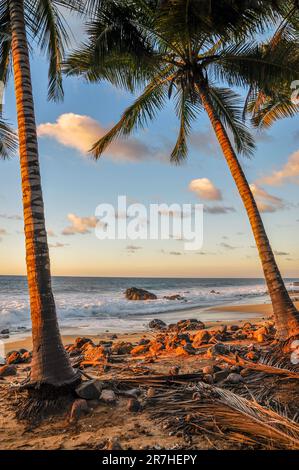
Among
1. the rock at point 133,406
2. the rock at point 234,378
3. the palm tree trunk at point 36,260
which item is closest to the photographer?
the rock at point 133,406

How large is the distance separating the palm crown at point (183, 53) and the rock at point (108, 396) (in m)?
6.06

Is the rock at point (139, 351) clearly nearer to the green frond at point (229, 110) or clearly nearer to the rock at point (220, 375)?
the rock at point (220, 375)

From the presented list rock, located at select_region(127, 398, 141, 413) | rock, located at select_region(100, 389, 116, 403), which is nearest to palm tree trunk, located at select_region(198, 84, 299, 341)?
rock, located at select_region(127, 398, 141, 413)

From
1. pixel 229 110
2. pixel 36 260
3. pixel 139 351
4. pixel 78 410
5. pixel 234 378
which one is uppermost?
pixel 229 110

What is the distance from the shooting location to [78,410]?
3754 mm

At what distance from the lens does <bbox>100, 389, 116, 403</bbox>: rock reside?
4066 mm

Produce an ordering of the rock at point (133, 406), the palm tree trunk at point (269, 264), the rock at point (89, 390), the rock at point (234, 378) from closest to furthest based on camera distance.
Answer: the rock at point (133, 406), the rock at point (89, 390), the rock at point (234, 378), the palm tree trunk at point (269, 264)

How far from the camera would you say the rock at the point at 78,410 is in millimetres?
3674

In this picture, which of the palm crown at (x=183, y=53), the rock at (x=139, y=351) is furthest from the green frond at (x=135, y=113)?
the rock at (x=139, y=351)

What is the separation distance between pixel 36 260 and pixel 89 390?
1835 mm

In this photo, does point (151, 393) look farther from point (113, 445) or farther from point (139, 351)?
point (139, 351)

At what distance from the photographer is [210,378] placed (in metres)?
4.61

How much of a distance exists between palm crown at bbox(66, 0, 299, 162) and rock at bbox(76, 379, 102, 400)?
234 inches

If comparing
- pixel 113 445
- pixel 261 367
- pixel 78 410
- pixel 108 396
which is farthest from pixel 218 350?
pixel 113 445
